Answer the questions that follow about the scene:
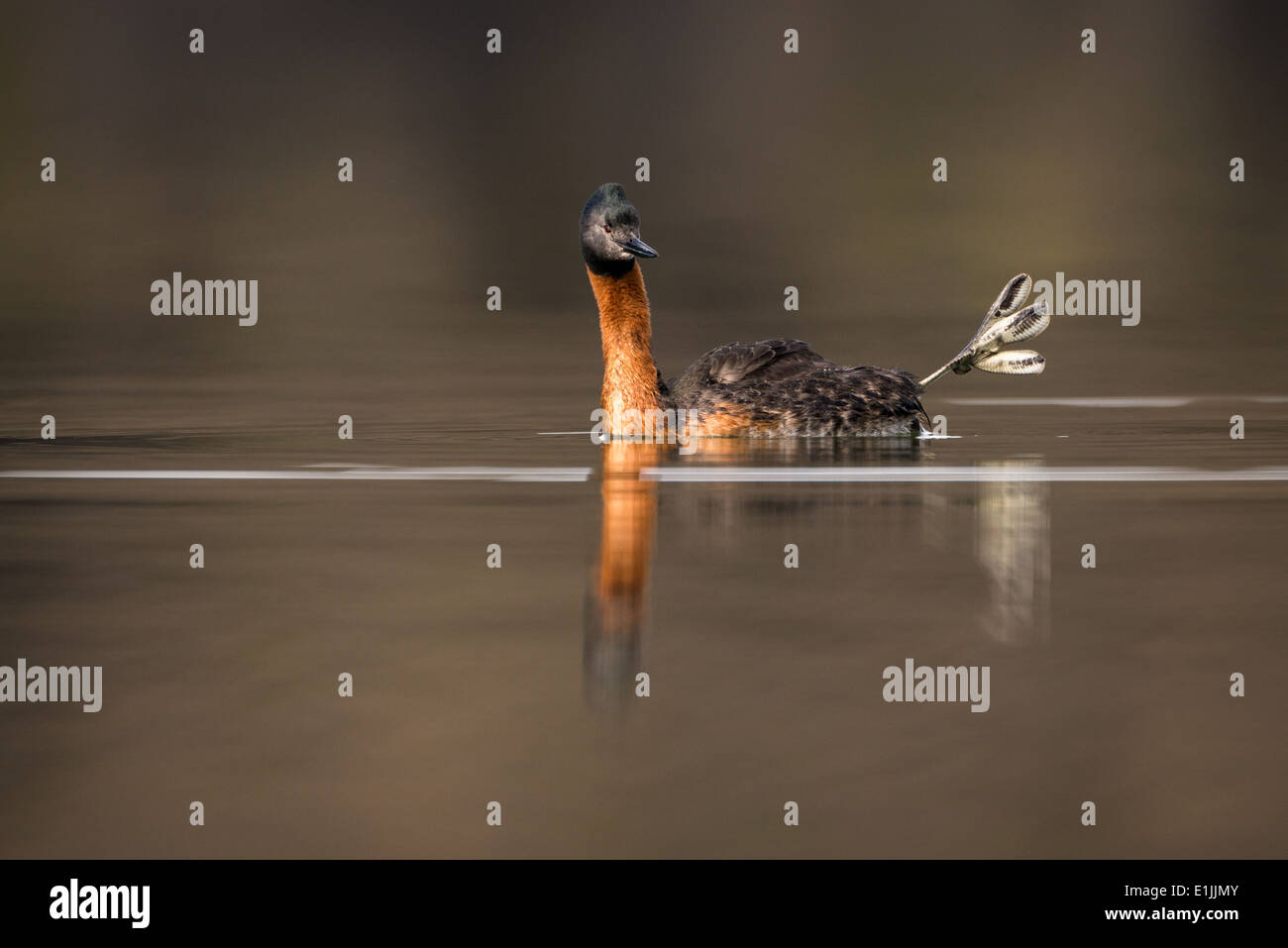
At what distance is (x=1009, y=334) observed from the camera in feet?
43.8

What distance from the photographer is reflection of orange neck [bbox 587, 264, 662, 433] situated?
13008 mm

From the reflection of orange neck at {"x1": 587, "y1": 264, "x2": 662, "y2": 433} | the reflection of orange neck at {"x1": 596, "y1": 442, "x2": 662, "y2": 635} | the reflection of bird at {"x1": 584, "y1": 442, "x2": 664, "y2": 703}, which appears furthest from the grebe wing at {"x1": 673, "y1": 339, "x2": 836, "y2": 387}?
the reflection of bird at {"x1": 584, "y1": 442, "x2": 664, "y2": 703}

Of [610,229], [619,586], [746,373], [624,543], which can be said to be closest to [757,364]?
[746,373]

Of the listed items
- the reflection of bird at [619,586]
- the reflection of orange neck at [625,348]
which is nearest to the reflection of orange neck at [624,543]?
the reflection of bird at [619,586]

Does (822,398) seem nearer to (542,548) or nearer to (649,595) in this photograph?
(542,548)

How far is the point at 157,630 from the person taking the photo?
21.5ft

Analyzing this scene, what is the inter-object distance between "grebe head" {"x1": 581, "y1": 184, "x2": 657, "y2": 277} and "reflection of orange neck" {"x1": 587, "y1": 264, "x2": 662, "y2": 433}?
0.25 metres

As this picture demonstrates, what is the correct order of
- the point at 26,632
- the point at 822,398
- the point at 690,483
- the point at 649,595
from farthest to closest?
1. the point at 822,398
2. the point at 690,483
3. the point at 649,595
4. the point at 26,632

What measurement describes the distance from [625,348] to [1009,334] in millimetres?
2757

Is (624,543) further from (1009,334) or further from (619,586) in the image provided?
(1009,334)

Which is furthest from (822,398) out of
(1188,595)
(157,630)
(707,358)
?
(157,630)

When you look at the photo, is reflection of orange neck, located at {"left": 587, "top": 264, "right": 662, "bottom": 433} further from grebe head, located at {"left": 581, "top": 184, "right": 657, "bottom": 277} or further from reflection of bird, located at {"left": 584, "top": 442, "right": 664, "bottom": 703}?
reflection of bird, located at {"left": 584, "top": 442, "right": 664, "bottom": 703}

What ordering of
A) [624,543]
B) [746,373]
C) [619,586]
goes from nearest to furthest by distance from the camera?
[619,586]
[624,543]
[746,373]

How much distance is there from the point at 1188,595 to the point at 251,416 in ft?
31.3
